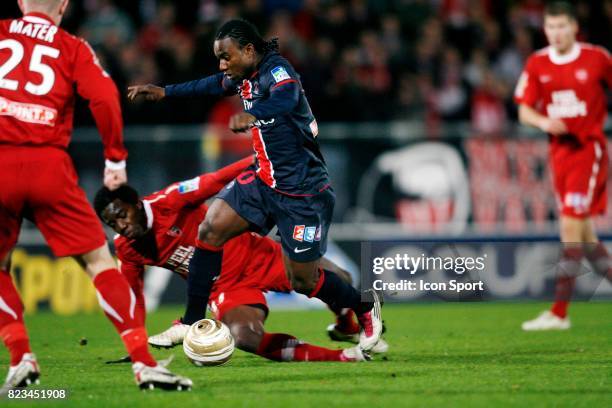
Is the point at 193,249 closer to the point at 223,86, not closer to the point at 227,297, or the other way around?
the point at 227,297

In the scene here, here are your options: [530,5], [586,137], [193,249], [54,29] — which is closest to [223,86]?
[193,249]

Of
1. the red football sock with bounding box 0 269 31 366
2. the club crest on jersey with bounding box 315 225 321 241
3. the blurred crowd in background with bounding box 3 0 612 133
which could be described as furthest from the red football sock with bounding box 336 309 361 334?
the blurred crowd in background with bounding box 3 0 612 133

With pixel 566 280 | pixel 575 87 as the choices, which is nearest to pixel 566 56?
pixel 575 87

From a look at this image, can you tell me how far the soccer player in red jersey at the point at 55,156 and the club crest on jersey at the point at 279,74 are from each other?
1342 mm

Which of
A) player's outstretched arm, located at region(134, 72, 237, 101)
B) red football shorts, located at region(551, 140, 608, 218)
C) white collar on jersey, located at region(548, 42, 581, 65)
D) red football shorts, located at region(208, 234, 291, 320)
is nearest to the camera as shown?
player's outstretched arm, located at region(134, 72, 237, 101)

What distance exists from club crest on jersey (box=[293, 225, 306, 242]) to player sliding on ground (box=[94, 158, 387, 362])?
55 cm

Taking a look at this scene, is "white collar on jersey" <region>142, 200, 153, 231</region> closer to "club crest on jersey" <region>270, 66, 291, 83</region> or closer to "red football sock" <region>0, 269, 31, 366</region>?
"club crest on jersey" <region>270, 66, 291, 83</region>

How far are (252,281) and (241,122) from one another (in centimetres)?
168

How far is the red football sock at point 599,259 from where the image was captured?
9.41 m

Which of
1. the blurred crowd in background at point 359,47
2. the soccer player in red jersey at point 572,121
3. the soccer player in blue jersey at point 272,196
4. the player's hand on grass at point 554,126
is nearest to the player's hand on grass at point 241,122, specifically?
the soccer player in blue jersey at point 272,196

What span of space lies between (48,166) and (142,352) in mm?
1064

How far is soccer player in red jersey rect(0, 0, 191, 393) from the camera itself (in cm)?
549

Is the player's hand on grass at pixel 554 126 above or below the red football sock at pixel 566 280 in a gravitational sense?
above

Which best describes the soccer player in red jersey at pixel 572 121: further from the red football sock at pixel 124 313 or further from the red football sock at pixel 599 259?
the red football sock at pixel 124 313
